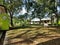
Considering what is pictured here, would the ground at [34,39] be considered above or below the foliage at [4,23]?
below

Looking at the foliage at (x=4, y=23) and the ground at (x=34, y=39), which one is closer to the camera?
the foliage at (x=4, y=23)

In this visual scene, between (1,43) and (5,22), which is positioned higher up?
(5,22)

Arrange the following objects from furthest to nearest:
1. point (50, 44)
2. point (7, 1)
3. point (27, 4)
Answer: point (27, 4)
point (7, 1)
point (50, 44)

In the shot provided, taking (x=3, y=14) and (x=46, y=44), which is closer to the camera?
(x=3, y=14)

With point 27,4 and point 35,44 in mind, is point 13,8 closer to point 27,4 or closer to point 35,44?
point 27,4

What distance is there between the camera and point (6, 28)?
4.85 m

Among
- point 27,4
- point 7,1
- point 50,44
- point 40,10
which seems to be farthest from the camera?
point 40,10

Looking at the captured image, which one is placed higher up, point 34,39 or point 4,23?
point 4,23

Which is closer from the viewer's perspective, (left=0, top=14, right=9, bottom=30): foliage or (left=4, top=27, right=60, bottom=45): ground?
(left=0, top=14, right=9, bottom=30): foliage

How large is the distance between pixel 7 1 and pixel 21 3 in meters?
3.64

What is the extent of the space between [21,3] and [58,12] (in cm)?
872

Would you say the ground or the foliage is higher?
the foliage

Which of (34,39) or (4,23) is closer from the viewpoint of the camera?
(4,23)

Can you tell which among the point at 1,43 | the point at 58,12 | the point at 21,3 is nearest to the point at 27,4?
the point at 21,3
